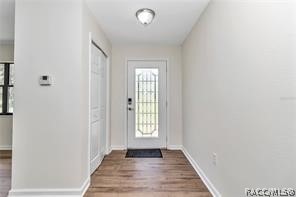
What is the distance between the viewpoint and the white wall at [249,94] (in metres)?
1.15

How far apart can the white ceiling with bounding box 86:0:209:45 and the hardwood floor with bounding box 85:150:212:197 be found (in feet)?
7.51

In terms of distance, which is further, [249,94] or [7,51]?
[7,51]

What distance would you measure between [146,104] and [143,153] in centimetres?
107

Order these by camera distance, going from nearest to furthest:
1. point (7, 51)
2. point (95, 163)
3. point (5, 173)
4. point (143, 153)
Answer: point (5, 173)
point (95, 163)
point (143, 153)
point (7, 51)

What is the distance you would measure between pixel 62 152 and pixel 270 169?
6.50 ft

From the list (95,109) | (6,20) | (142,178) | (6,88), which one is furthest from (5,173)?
(6,20)

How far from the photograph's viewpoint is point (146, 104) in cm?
443

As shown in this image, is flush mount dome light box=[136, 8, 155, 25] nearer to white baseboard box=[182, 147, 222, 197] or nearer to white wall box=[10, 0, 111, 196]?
white wall box=[10, 0, 111, 196]

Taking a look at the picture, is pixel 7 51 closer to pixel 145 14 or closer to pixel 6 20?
pixel 6 20

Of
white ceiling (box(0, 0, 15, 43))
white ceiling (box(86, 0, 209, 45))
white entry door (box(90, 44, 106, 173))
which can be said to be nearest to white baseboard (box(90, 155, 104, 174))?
white entry door (box(90, 44, 106, 173))

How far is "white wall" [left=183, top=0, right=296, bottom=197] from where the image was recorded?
1.15 meters

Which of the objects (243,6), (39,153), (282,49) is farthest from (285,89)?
(39,153)

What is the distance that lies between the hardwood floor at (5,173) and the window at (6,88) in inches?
36.0

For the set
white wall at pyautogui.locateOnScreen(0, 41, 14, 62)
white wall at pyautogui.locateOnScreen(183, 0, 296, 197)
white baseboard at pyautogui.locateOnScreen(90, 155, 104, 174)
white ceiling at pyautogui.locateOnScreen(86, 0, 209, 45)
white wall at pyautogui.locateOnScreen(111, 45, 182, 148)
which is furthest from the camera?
white wall at pyautogui.locateOnScreen(0, 41, 14, 62)
